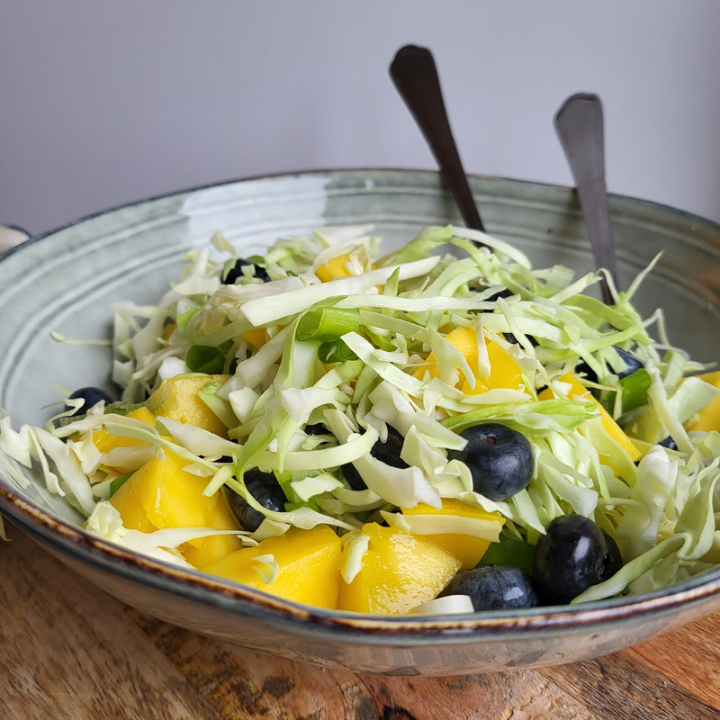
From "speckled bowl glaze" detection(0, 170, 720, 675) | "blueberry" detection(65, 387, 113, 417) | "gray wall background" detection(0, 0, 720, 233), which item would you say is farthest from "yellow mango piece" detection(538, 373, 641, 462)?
"gray wall background" detection(0, 0, 720, 233)

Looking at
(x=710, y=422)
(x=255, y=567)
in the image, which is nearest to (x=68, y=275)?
(x=255, y=567)

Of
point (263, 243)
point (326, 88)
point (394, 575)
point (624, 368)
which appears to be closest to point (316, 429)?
point (394, 575)

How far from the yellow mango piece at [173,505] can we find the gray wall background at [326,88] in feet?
5.13

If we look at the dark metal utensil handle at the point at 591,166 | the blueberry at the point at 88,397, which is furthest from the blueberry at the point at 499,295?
the blueberry at the point at 88,397

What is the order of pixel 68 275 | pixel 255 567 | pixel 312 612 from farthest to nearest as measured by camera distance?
pixel 68 275
pixel 255 567
pixel 312 612

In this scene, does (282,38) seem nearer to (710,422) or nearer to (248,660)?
(710,422)

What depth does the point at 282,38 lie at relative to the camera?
196 centimetres

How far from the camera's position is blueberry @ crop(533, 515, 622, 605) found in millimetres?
693

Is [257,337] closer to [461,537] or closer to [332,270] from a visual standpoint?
[332,270]

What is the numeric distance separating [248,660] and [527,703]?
28 cm

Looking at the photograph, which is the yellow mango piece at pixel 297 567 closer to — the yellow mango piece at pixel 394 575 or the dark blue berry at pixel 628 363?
the yellow mango piece at pixel 394 575

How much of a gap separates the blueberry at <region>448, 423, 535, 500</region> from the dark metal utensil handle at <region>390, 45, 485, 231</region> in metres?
0.69

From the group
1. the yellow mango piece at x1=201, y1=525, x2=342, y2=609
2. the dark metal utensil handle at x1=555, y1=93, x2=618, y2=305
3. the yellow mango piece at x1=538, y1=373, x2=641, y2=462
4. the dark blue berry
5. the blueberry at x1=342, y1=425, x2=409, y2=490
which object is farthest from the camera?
the dark metal utensil handle at x1=555, y1=93, x2=618, y2=305

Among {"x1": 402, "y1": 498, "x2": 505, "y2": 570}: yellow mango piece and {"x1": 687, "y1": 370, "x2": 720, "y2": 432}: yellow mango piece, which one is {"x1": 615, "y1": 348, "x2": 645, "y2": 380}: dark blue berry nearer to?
{"x1": 687, "y1": 370, "x2": 720, "y2": 432}: yellow mango piece
